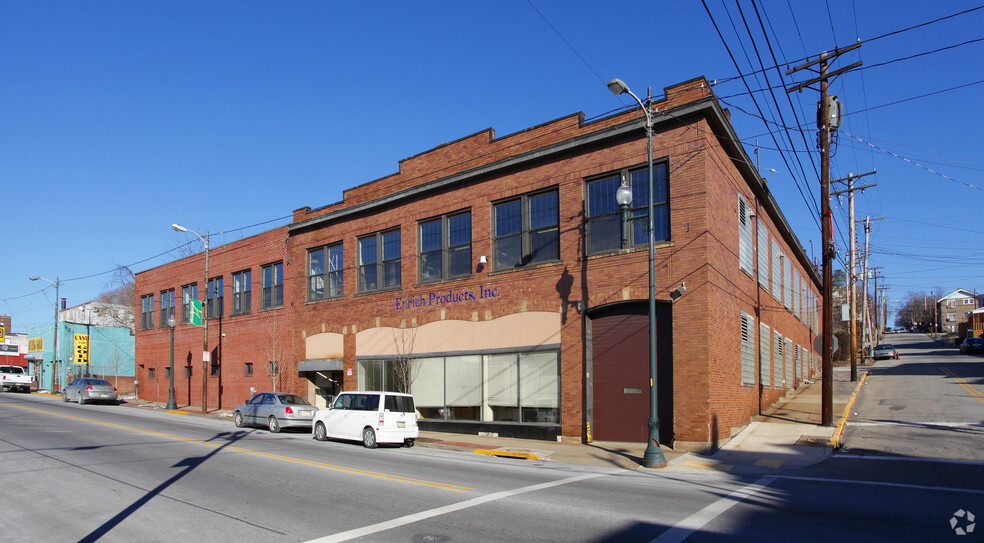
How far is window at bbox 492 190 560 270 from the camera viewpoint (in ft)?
69.9

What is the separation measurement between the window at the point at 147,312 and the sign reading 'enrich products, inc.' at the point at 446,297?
2696 cm

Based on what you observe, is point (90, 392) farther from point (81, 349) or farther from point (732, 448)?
point (732, 448)

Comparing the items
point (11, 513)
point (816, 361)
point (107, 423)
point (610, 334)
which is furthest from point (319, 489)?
point (816, 361)

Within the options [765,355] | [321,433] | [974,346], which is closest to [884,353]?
[974,346]

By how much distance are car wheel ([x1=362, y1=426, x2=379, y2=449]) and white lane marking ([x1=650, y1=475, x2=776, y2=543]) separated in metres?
10.8

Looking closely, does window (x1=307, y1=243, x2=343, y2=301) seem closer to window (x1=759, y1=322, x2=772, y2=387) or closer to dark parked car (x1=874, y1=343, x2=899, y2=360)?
window (x1=759, y1=322, x2=772, y2=387)

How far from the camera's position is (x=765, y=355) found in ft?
82.5

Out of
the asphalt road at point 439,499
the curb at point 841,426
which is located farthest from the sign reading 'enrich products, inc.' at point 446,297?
the curb at point 841,426

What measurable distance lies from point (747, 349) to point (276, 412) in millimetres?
17098

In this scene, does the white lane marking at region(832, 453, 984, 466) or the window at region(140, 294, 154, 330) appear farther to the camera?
the window at region(140, 294, 154, 330)

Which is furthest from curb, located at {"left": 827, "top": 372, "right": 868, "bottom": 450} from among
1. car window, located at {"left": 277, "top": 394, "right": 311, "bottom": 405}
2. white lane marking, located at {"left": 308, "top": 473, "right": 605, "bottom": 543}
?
car window, located at {"left": 277, "top": 394, "right": 311, "bottom": 405}

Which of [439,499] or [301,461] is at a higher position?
[439,499]

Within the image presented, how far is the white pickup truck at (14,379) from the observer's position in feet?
177

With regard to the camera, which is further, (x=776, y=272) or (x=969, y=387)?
(x=969, y=387)
